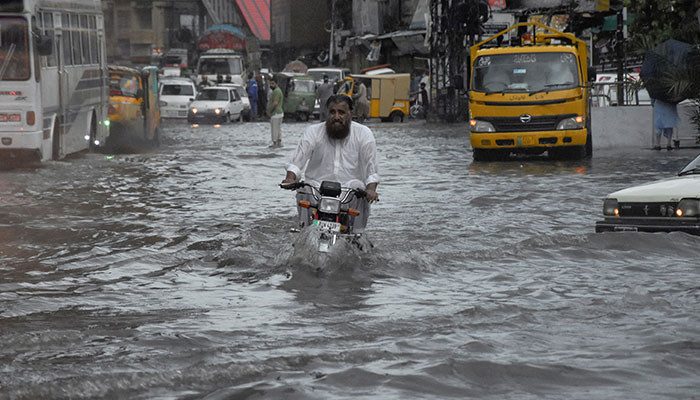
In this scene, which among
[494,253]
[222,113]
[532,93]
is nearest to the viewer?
[494,253]

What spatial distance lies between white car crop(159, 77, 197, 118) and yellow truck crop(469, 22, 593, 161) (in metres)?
26.1

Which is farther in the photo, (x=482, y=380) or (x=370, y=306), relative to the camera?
(x=370, y=306)

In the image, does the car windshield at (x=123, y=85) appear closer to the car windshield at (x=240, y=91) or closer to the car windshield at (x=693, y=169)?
the car windshield at (x=240, y=91)

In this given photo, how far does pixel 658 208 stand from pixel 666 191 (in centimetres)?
16

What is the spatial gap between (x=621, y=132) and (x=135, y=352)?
69.0ft

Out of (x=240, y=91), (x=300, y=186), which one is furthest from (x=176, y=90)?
(x=300, y=186)

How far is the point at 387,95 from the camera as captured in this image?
46.6 metres

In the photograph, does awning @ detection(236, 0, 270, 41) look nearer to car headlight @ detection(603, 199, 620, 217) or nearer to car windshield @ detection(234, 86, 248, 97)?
car windshield @ detection(234, 86, 248, 97)

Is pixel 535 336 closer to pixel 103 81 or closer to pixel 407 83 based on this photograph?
pixel 103 81

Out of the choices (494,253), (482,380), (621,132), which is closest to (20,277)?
(494,253)

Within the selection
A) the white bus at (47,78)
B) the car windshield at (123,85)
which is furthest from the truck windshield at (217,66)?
the white bus at (47,78)

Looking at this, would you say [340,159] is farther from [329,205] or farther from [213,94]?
[213,94]

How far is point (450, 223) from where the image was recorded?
13406 mm

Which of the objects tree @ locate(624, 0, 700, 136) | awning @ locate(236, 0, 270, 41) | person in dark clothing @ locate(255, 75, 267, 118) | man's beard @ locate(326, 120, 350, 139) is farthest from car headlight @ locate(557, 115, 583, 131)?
awning @ locate(236, 0, 270, 41)
